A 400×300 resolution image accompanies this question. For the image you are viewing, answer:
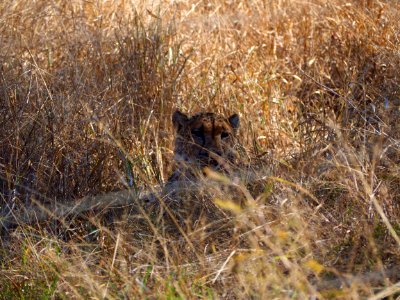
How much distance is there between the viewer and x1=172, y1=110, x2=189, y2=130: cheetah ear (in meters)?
6.27

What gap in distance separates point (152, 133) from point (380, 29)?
2.13 meters

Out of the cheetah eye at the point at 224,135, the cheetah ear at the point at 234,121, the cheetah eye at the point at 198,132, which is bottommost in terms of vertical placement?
the cheetah eye at the point at 224,135

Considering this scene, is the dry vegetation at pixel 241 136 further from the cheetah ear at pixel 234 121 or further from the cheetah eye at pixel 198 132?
the cheetah eye at pixel 198 132

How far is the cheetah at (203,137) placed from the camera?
6.00 m

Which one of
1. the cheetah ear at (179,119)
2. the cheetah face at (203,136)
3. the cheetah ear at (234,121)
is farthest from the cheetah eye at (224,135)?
the cheetah ear at (179,119)

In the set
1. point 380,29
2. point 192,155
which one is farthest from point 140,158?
point 380,29

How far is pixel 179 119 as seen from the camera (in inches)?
249

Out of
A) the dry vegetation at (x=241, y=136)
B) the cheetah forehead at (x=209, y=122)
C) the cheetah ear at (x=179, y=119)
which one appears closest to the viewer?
the dry vegetation at (x=241, y=136)


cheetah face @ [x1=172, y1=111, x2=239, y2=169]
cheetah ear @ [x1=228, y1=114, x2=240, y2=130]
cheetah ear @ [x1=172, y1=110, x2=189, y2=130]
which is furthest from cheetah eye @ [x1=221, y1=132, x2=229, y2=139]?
cheetah ear @ [x1=172, y1=110, x2=189, y2=130]

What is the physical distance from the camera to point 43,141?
5559mm

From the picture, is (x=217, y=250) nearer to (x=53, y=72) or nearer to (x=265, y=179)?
(x=265, y=179)

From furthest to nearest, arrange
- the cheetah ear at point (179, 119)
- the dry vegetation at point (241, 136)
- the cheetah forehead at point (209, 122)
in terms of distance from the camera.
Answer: the cheetah ear at point (179, 119)
the cheetah forehead at point (209, 122)
the dry vegetation at point (241, 136)

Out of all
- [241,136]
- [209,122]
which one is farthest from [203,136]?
[241,136]

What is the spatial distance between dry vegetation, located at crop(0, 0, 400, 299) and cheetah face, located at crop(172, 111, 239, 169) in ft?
0.53
